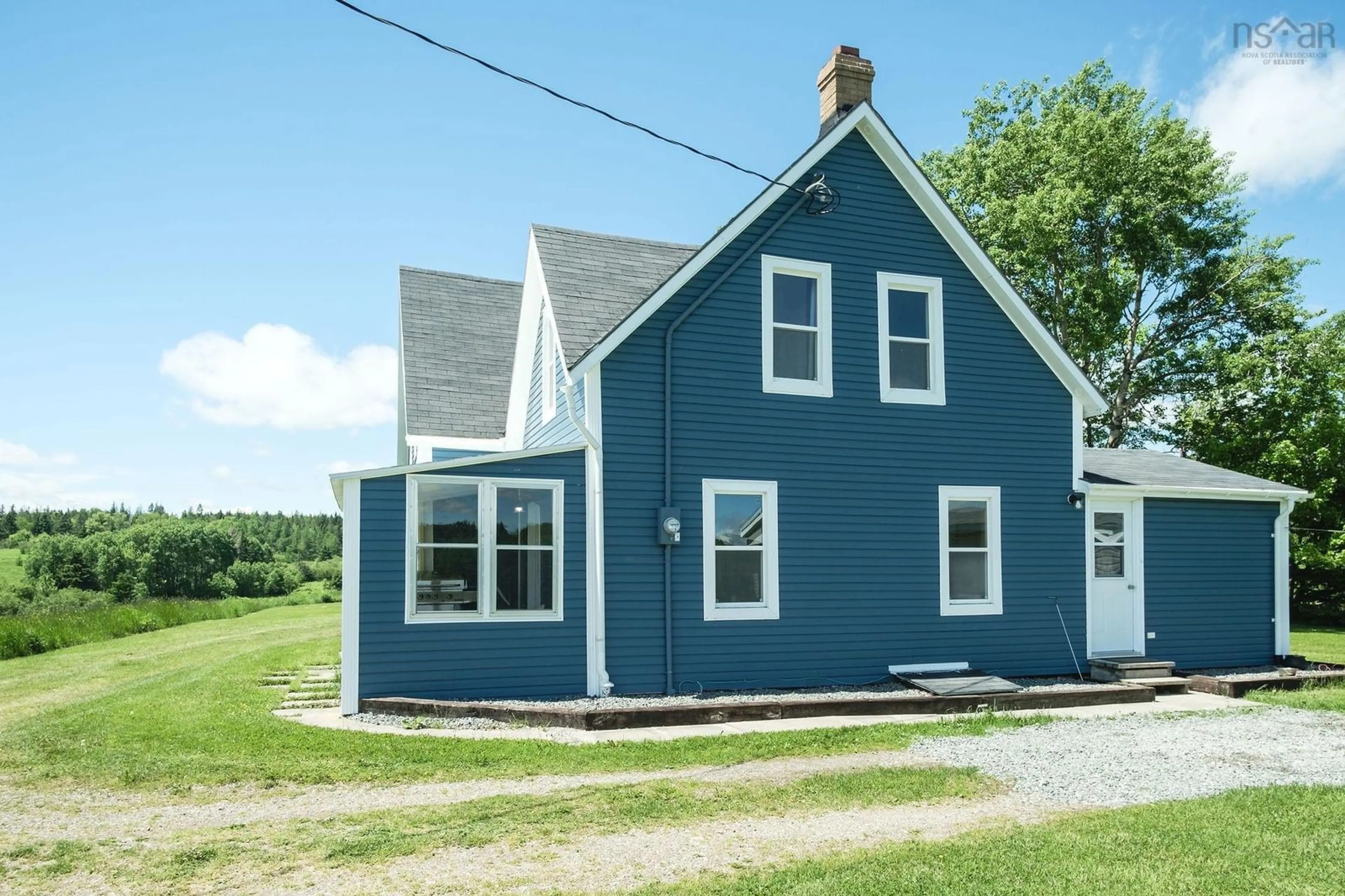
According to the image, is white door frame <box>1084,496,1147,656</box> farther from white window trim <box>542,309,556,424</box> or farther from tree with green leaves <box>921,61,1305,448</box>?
tree with green leaves <box>921,61,1305,448</box>

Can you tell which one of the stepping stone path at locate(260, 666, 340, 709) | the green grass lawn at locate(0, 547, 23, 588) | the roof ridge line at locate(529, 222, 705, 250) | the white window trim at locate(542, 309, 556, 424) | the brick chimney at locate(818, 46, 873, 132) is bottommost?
the green grass lawn at locate(0, 547, 23, 588)

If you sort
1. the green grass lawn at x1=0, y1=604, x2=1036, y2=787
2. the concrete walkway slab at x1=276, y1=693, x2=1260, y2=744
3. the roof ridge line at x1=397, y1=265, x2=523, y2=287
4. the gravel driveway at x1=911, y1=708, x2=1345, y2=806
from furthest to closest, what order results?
the roof ridge line at x1=397, y1=265, x2=523, y2=287
the concrete walkway slab at x1=276, y1=693, x2=1260, y2=744
the green grass lawn at x1=0, y1=604, x2=1036, y2=787
the gravel driveway at x1=911, y1=708, x2=1345, y2=806

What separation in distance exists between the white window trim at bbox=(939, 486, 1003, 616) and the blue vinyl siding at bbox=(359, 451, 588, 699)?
525 cm

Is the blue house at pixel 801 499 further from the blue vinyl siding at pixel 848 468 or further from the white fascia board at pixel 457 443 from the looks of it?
the white fascia board at pixel 457 443

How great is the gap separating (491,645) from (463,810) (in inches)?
194

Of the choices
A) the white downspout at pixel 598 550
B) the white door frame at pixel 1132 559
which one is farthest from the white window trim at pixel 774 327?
the white door frame at pixel 1132 559

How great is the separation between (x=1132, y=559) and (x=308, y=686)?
1254 centimetres

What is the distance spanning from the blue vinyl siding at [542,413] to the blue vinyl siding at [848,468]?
582mm

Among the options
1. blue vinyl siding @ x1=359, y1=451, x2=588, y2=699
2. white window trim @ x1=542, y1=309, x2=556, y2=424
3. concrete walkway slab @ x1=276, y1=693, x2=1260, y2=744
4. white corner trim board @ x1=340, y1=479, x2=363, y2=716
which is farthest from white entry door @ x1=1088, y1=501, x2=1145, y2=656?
white corner trim board @ x1=340, y1=479, x2=363, y2=716

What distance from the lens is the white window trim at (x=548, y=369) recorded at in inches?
555

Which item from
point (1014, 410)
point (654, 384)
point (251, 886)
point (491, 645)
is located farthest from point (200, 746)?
point (1014, 410)

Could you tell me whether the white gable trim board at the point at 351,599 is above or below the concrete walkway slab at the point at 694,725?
above

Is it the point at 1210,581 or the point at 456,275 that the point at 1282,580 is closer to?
the point at 1210,581

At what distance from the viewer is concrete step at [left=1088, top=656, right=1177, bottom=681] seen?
44.9 ft
